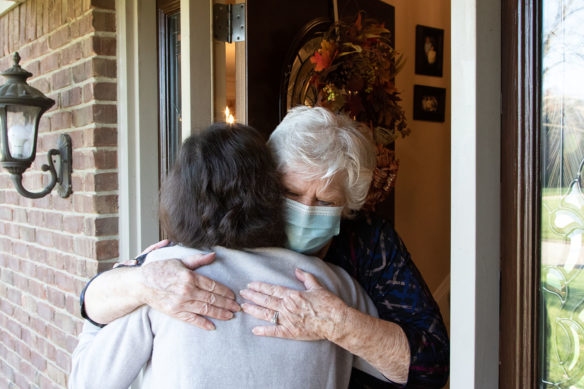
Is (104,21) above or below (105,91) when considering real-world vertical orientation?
above

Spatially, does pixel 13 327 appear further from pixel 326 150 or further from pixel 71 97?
pixel 326 150

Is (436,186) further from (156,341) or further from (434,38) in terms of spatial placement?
(156,341)

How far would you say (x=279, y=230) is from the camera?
4.26ft

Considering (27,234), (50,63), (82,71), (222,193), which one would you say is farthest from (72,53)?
(222,193)

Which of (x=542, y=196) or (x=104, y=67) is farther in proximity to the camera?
(x=104, y=67)

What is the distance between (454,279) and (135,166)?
5.40 feet

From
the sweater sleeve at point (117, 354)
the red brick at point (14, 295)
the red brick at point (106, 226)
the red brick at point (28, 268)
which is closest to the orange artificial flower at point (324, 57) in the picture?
the red brick at point (106, 226)

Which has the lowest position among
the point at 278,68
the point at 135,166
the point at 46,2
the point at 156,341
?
the point at 156,341

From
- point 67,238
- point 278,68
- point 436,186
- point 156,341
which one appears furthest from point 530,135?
point 436,186

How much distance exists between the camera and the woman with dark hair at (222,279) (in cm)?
113

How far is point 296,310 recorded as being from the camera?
1170 mm

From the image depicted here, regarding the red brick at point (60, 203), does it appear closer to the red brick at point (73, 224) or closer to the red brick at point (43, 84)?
the red brick at point (73, 224)

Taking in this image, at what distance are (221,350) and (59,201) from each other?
68.2 inches

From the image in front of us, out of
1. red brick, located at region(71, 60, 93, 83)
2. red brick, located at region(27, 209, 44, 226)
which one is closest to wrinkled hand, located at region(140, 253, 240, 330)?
red brick, located at region(71, 60, 93, 83)
